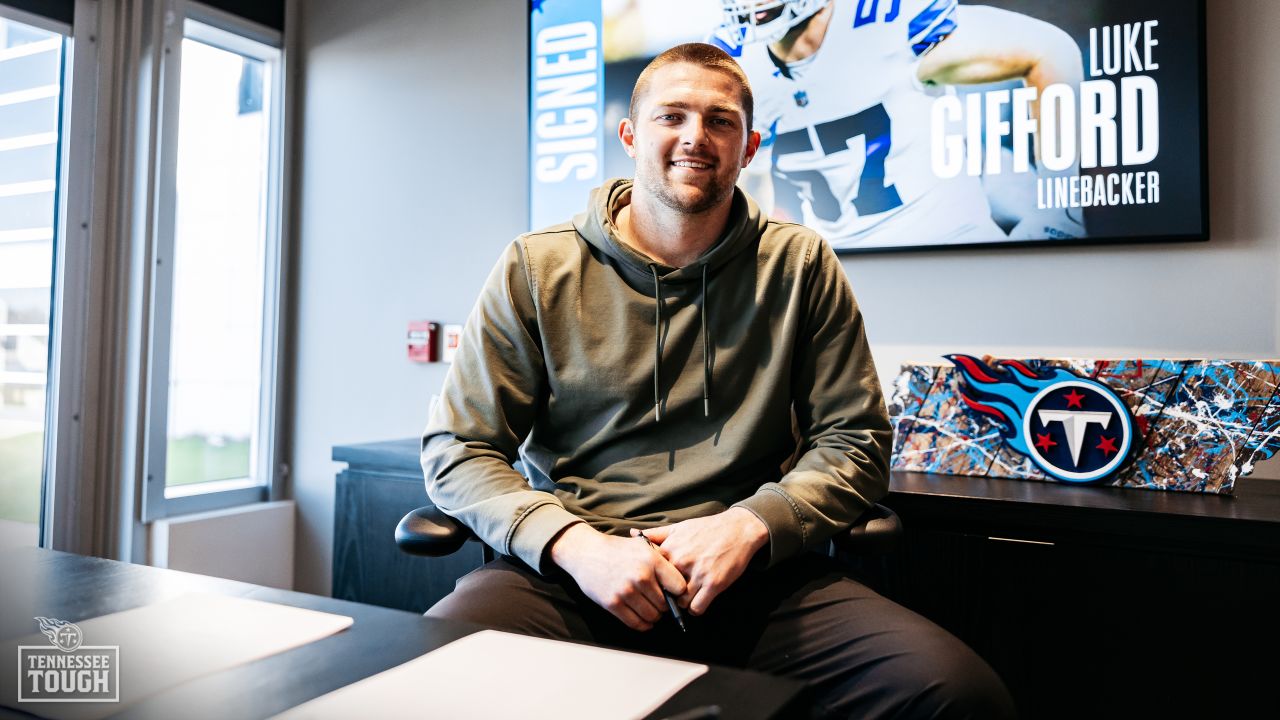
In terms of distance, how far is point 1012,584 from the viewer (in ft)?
5.60

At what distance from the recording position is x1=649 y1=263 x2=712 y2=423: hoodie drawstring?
1.51m

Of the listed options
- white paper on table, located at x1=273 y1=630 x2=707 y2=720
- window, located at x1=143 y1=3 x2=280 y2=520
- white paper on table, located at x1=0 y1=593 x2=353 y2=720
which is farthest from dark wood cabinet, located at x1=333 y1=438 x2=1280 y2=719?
window, located at x1=143 y1=3 x2=280 y2=520

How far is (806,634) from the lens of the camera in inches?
49.4

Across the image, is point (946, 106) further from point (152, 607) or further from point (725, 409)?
point (152, 607)

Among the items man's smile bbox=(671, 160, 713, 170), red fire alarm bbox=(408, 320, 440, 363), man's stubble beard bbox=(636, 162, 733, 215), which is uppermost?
man's smile bbox=(671, 160, 713, 170)

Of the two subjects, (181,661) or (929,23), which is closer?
(181,661)

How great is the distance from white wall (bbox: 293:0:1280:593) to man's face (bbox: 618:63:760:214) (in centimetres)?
96

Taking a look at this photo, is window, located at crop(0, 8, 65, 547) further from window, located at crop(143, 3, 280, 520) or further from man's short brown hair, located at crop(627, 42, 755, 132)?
man's short brown hair, located at crop(627, 42, 755, 132)

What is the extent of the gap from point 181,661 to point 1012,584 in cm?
147

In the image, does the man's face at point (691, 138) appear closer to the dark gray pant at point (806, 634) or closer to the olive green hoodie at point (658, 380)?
the olive green hoodie at point (658, 380)

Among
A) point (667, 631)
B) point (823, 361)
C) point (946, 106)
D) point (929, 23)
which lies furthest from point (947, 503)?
point (929, 23)

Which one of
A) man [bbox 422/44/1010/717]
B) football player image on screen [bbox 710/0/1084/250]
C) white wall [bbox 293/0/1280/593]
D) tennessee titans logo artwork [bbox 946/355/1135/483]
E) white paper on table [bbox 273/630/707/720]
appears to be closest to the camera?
white paper on table [bbox 273/630/707/720]

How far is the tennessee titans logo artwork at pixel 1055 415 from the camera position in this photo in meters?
1.84

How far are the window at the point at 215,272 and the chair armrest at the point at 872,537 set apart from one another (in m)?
2.49
